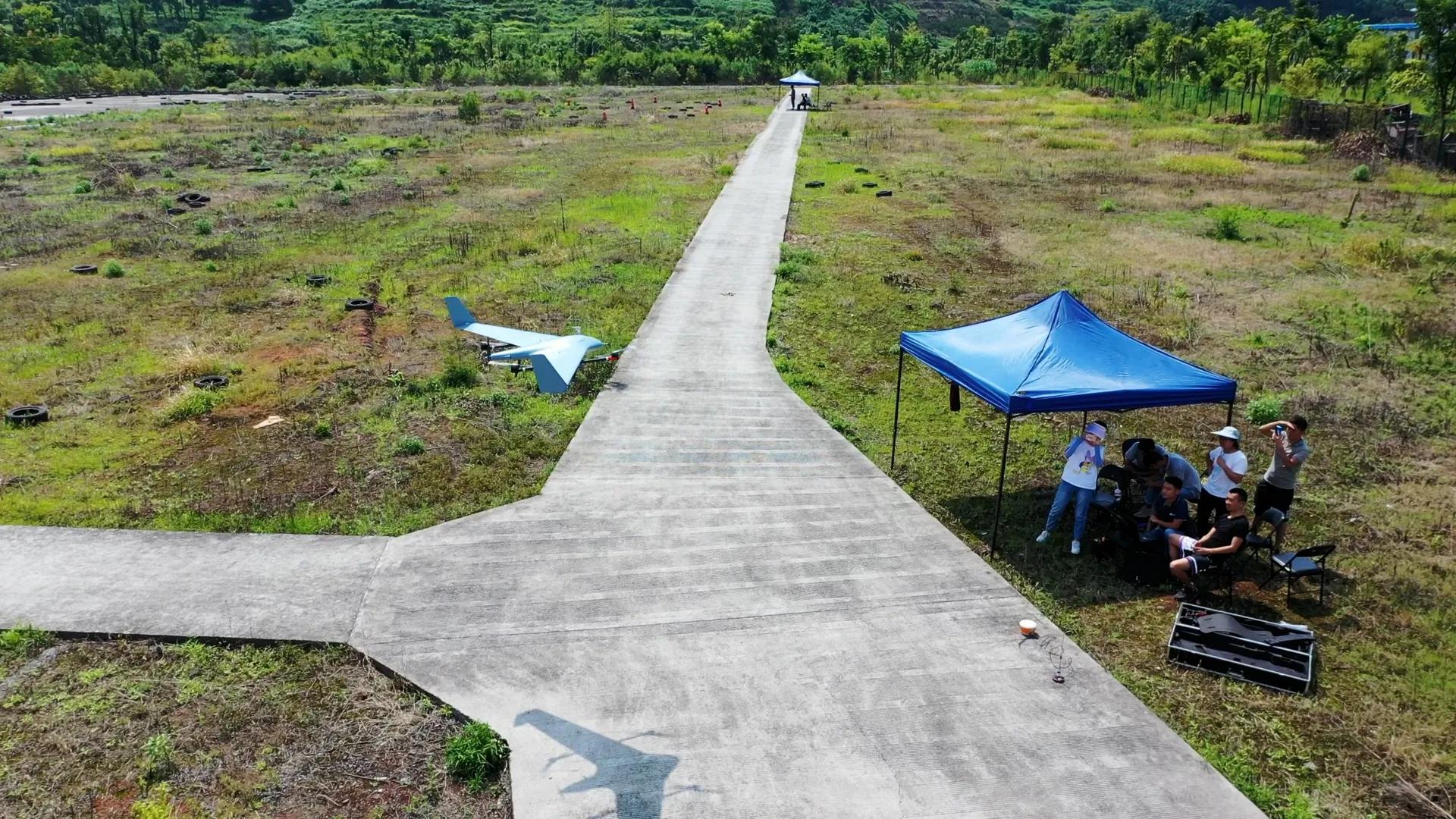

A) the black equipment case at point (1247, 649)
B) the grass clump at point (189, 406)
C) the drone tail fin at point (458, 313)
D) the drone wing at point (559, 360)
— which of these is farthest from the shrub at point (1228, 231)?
the grass clump at point (189, 406)

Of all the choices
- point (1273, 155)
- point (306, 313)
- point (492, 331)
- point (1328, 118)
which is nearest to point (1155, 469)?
point (492, 331)

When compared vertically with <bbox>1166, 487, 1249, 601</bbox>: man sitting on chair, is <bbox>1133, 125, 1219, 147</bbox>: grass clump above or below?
above

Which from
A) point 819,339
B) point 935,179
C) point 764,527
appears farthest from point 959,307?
point 935,179

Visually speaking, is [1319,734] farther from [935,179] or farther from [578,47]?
[578,47]

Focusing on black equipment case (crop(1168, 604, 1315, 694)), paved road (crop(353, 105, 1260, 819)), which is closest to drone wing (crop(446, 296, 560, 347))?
paved road (crop(353, 105, 1260, 819))

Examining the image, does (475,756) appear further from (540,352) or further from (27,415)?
(27,415)

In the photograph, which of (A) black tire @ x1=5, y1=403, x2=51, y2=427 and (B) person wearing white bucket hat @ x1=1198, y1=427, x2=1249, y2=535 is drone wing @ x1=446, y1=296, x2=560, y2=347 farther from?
(B) person wearing white bucket hat @ x1=1198, y1=427, x2=1249, y2=535

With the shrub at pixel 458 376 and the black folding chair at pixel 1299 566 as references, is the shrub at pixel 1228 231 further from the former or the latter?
the shrub at pixel 458 376
